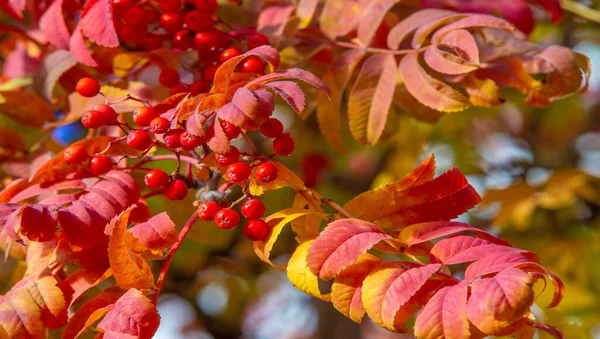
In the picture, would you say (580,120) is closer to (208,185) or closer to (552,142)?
(552,142)

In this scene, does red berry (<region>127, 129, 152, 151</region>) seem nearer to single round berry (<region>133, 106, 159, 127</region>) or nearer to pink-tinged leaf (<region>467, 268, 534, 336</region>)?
single round berry (<region>133, 106, 159, 127</region>)

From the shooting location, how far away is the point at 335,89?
1.41 m

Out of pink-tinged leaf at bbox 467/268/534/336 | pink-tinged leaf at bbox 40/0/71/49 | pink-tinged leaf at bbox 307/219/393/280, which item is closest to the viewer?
pink-tinged leaf at bbox 467/268/534/336

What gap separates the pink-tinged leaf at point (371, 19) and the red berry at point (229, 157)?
18.7 inches

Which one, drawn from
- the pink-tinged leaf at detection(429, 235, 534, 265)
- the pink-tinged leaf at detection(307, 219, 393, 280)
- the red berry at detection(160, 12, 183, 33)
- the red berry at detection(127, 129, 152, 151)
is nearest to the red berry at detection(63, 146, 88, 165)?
the red berry at detection(127, 129, 152, 151)

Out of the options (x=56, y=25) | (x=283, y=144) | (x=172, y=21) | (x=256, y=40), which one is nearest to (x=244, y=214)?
(x=283, y=144)

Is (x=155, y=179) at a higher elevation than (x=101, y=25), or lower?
lower

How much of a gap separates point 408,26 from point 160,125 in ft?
1.94

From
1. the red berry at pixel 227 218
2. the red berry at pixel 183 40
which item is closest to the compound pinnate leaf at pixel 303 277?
the red berry at pixel 227 218

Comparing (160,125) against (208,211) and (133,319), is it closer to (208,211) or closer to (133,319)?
(208,211)

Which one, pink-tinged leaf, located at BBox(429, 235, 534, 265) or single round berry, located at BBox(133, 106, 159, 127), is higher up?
single round berry, located at BBox(133, 106, 159, 127)

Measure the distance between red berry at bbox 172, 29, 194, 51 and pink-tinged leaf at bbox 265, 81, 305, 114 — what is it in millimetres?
395

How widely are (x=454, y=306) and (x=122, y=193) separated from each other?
0.54m

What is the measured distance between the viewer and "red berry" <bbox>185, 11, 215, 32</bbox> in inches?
52.2
